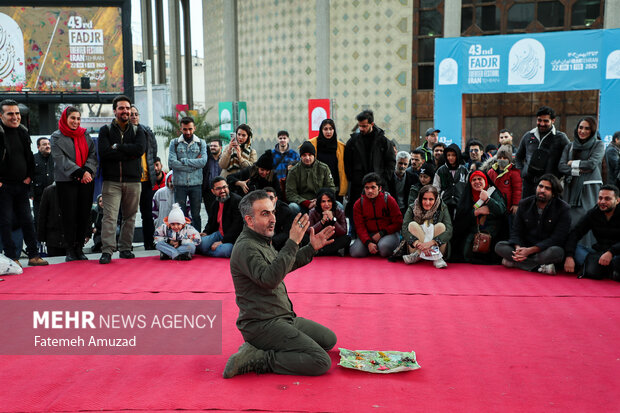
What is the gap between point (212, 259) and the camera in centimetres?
668

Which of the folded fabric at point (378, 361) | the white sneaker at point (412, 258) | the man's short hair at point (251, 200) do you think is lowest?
the white sneaker at point (412, 258)

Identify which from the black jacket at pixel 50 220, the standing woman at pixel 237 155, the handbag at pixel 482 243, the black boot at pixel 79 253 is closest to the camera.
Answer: the handbag at pixel 482 243

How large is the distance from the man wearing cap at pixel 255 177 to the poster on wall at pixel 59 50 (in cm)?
389

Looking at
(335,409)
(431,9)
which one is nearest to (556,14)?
A: (431,9)

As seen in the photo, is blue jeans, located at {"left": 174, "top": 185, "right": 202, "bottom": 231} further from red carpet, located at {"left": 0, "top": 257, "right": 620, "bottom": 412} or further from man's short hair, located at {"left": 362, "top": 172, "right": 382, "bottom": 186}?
man's short hair, located at {"left": 362, "top": 172, "right": 382, "bottom": 186}

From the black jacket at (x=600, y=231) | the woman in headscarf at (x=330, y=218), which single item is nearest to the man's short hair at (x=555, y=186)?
the black jacket at (x=600, y=231)

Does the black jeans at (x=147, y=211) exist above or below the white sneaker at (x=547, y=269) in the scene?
above

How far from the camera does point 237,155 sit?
7332mm

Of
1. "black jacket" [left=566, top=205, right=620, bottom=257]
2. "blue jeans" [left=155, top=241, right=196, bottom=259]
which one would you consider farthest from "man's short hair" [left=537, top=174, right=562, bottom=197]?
"blue jeans" [left=155, top=241, right=196, bottom=259]

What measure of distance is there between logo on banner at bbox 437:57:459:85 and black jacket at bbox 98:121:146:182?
7094 millimetres

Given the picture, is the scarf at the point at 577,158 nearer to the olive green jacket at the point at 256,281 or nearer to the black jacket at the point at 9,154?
the olive green jacket at the point at 256,281

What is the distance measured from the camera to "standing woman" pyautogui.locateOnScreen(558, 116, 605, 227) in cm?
618

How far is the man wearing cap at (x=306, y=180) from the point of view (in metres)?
6.92

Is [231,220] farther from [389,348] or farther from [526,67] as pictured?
[526,67]
